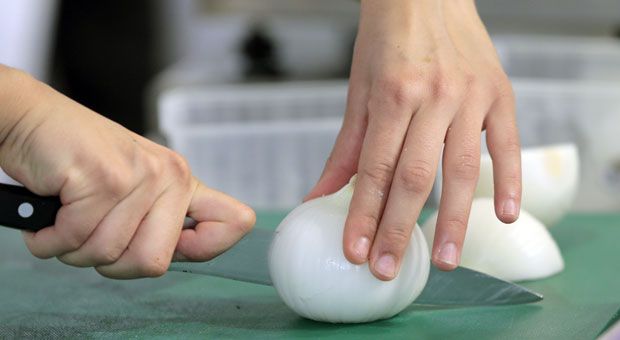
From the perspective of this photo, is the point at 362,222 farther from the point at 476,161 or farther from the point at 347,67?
the point at 347,67

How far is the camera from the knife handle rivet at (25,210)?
36.4 inches

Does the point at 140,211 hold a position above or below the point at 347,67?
above

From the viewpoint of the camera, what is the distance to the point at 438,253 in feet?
3.21

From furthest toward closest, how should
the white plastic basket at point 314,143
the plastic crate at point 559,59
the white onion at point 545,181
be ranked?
1. the plastic crate at point 559,59
2. the white plastic basket at point 314,143
3. the white onion at point 545,181

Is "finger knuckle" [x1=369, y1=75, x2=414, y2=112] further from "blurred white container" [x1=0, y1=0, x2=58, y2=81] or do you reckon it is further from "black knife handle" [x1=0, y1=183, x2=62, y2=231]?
"blurred white container" [x1=0, y1=0, x2=58, y2=81]

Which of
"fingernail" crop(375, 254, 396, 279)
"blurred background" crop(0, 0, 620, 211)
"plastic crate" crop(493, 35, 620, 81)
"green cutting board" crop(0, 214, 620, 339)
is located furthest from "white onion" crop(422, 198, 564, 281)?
"plastic crate" crop(493, 35, 620, 81)

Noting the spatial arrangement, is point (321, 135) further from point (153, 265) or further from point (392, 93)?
point (153, 265)

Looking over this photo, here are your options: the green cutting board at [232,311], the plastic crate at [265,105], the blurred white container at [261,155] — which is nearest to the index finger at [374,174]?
the green cutting board at [232,311]

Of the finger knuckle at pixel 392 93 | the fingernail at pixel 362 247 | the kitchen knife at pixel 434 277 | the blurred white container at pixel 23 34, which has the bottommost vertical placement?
the blurred white container at pixel 23 34

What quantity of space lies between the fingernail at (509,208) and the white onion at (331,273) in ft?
0.30

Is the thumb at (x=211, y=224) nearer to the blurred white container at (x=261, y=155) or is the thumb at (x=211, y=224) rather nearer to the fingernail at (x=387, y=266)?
the fingernail at (x=387, y=266)

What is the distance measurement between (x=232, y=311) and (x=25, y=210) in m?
0.28

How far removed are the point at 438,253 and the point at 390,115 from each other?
15cm

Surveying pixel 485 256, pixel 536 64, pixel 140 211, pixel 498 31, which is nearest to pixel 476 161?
pixel 485 256
